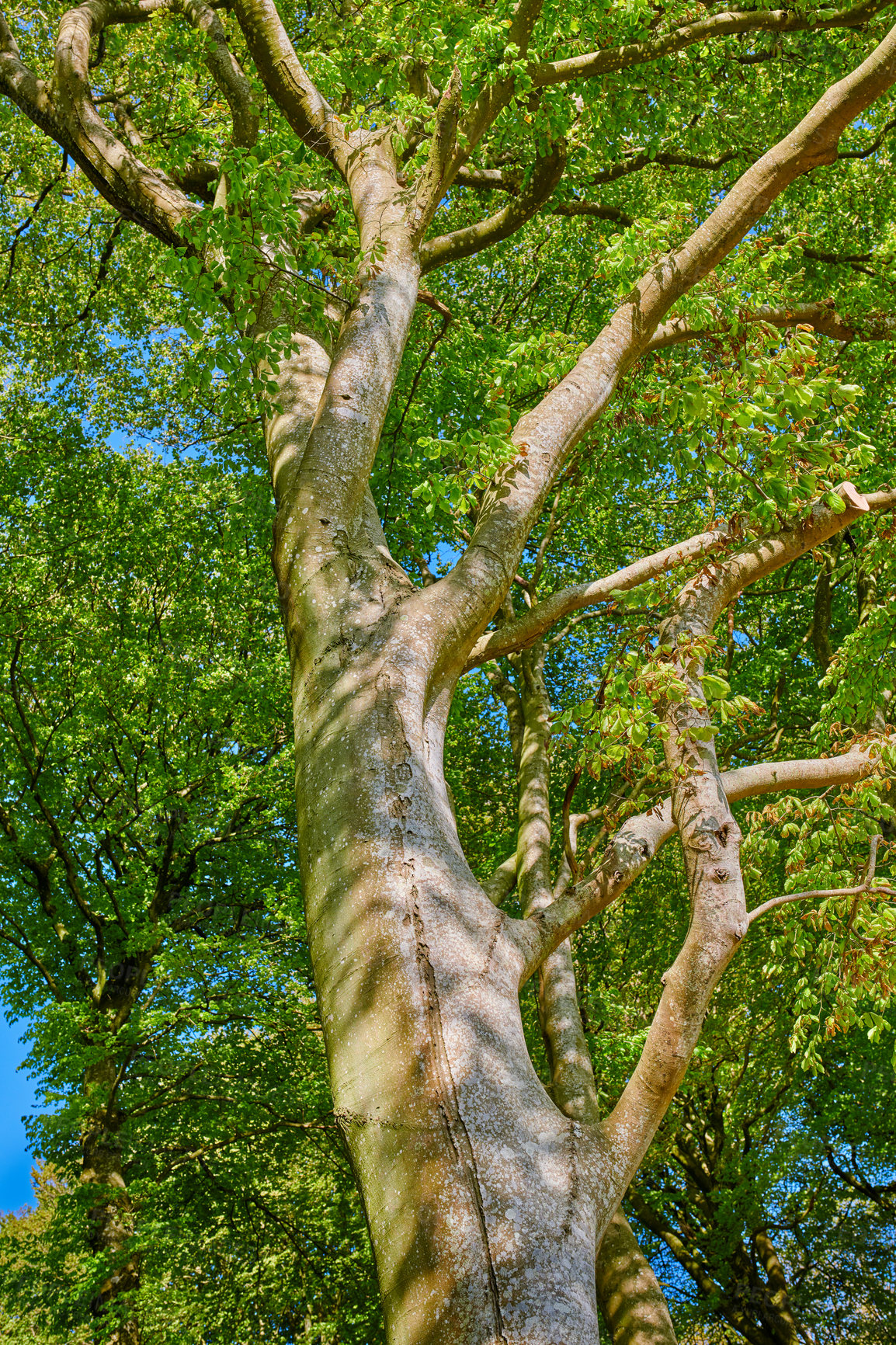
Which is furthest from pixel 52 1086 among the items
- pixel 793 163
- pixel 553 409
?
pixel 793 163

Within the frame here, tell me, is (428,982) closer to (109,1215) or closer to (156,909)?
(109,1215)

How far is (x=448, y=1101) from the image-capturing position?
6.59 ft

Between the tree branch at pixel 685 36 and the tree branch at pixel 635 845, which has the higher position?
the tree branch at pixel 685 36

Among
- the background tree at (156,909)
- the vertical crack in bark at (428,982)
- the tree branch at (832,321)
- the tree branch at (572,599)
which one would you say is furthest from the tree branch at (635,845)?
the background tree at (156,909)

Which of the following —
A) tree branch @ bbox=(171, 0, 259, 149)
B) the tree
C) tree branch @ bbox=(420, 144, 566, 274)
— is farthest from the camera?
tree branch @ bbox=(420, 144, 566, 274)

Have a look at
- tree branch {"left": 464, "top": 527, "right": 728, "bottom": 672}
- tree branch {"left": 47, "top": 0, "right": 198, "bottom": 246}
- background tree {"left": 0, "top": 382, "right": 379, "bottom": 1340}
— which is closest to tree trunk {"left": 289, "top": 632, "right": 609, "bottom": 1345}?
tree branch {"left": 464, "top": 527, "right": 728, "bottom": 672}

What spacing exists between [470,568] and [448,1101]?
6.40 ft

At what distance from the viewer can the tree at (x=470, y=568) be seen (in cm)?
202

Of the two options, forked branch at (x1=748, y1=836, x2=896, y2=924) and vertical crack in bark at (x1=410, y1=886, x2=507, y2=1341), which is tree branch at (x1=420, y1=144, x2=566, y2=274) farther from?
vertical crack in bark at (x1=410, y1=886, x2=507, y2=1341)

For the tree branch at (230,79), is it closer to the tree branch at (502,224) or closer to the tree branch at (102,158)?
the tree branch at (102,158)

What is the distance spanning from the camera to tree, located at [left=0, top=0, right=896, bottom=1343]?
2.02m

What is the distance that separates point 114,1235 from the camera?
9734mm

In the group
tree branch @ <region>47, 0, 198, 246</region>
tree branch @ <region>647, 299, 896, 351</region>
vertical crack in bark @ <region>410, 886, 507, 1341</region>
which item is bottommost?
vertical crack in bark @ <region>410, 886, 507, 1341</region>

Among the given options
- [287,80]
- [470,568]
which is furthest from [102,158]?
[470,568]
